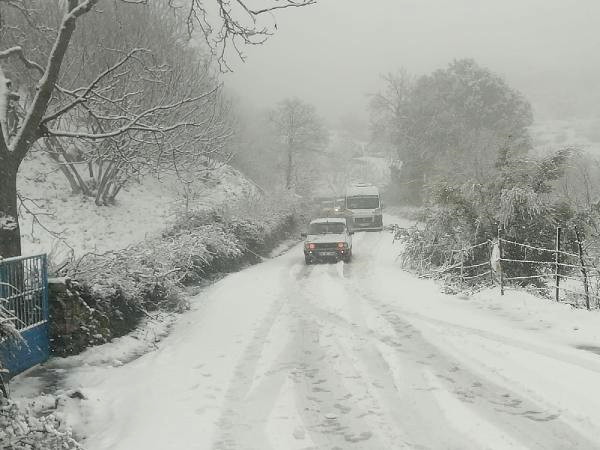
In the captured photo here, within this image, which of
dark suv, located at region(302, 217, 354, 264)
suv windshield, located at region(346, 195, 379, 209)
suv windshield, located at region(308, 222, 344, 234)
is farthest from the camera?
suv windshield, located at region(346, 195, 379, 209)

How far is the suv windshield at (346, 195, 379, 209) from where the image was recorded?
35.6m

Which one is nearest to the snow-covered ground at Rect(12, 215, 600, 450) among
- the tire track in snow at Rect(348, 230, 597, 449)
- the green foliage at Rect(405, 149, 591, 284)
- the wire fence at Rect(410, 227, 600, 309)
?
the tire track in snow at Rect(348, 230, 597, 449)

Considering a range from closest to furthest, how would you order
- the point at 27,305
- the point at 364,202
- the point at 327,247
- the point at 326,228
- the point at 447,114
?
the point at 27,305 < the point at 327,247 < the point at 326,228 < the point at 364,202 < the point at 447,114

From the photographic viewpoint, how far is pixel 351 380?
21.9 feet

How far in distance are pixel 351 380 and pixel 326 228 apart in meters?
16.1

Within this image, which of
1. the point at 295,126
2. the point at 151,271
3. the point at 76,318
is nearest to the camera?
the point at 76,318

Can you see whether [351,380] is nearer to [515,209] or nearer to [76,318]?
[76,318]

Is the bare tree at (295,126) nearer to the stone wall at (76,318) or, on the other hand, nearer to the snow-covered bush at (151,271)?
the snow-covered bush at (151,271)

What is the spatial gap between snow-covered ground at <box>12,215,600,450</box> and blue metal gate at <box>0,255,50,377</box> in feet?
0.93

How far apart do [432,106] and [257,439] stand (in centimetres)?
4465

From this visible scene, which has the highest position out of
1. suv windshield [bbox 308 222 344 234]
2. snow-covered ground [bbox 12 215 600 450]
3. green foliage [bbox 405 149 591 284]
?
green foliage [bbox 405 149 591 284]

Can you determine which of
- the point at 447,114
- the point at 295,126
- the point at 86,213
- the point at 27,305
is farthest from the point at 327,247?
the point at 295,126

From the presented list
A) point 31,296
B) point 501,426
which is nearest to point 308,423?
point 501,426

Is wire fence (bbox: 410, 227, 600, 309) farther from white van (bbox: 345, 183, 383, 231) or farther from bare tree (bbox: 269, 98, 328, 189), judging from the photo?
bare tree (bbox: 269, 98, 328, 189)
